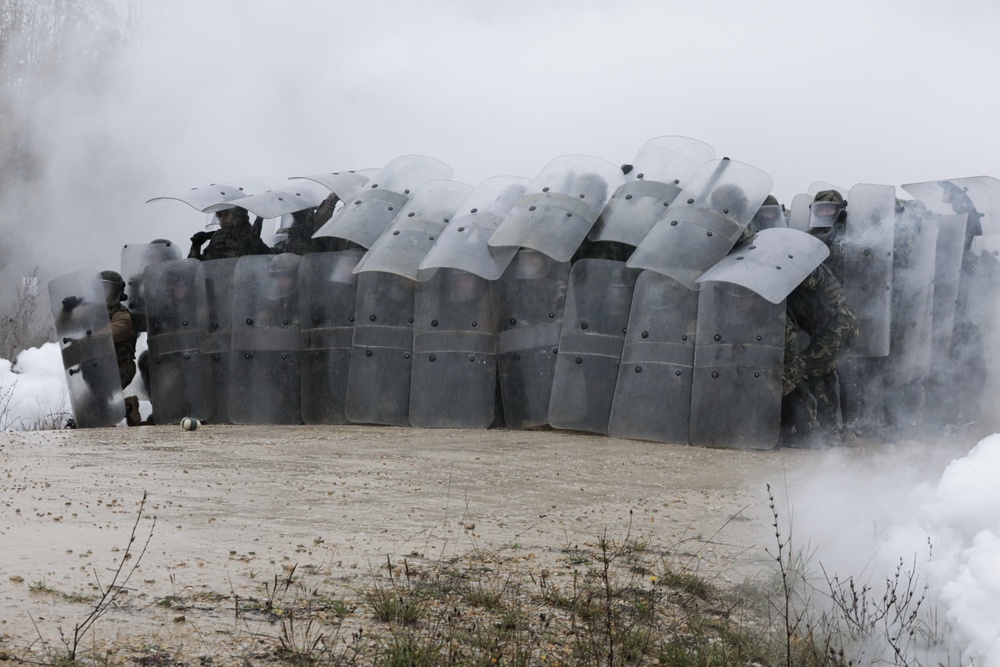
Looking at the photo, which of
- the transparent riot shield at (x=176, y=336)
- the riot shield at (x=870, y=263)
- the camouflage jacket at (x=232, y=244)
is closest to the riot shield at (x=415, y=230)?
the camouflage jacket at (x=232, y=244)

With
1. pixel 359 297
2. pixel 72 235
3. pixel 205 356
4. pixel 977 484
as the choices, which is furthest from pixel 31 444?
pixel 72 235

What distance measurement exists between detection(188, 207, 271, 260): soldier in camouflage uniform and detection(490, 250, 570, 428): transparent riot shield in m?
2.38

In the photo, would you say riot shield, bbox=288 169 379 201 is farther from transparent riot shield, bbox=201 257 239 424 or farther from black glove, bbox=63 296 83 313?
black glove, bbox=63 296 83 313

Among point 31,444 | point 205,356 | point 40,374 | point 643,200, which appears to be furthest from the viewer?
point 40,374

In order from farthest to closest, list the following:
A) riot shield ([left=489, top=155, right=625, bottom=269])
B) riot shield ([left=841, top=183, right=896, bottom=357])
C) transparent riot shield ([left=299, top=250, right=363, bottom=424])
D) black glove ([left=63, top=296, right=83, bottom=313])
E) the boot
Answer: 1. the boot
2. black glove ([left=63, top=296, right=83, bottom=313])
3. transparent riot shield ([left=299, top=250, right=363, bottom=424])
4. riot shield ([left=489, top=155, right=625, bottom=269])
5. riot shield ([left=841, top=183, right=896, bottom=357])

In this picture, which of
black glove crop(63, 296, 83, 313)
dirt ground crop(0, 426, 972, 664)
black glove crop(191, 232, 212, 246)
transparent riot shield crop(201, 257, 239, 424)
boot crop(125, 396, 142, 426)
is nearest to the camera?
dirt ground crop(0, 426, 972, 664)

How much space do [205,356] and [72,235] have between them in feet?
45.0

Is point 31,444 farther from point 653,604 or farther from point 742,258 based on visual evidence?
point 653,604

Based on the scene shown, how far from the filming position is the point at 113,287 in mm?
9219

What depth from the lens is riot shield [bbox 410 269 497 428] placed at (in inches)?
325

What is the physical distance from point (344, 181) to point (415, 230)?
1356mm

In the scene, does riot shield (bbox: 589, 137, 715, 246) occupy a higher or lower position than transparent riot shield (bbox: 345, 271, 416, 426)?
higher

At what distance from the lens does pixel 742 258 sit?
766cm

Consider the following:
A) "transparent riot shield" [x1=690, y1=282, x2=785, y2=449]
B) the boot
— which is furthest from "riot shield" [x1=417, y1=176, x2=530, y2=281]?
the boot
